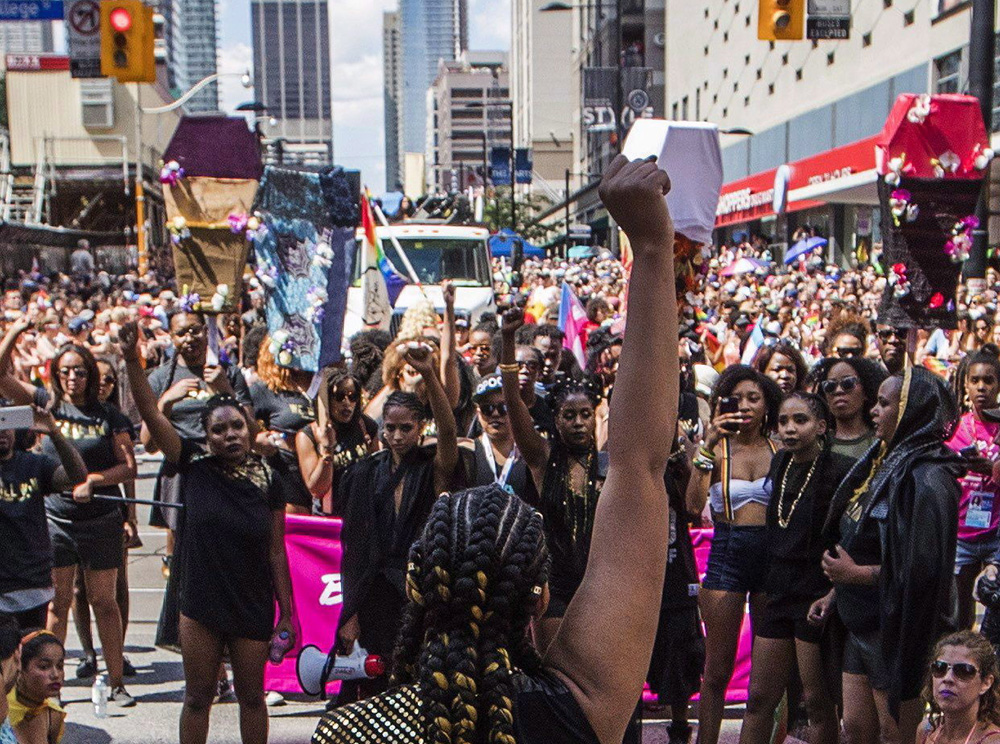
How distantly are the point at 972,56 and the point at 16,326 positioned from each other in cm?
823

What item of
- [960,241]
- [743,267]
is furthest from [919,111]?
[743,267]

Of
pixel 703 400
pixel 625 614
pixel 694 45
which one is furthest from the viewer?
pixel 694 45

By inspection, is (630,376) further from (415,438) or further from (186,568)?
(186,568)

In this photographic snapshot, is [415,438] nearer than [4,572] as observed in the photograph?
Yes

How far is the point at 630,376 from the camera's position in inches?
81.3

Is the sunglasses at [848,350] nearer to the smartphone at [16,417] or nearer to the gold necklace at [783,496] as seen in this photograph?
the gold necklace at [783,496]

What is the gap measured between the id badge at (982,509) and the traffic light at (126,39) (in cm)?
1218

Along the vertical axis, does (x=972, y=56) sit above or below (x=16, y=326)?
above

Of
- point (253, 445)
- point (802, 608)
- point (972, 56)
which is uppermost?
point (972, 56)

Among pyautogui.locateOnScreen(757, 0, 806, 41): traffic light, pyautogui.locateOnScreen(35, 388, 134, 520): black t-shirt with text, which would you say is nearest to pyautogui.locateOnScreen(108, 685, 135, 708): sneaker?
pyautogui.locateOnScreen(35, 388, 134, 520): black t-shirt with text

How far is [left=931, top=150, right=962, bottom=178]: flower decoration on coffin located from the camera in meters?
7.89

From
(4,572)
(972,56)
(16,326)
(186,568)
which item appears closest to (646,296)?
(186,568)

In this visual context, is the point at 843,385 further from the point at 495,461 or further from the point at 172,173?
the point at 172,173

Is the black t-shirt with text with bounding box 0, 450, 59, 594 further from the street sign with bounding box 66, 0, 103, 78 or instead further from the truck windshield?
the truck windshield
